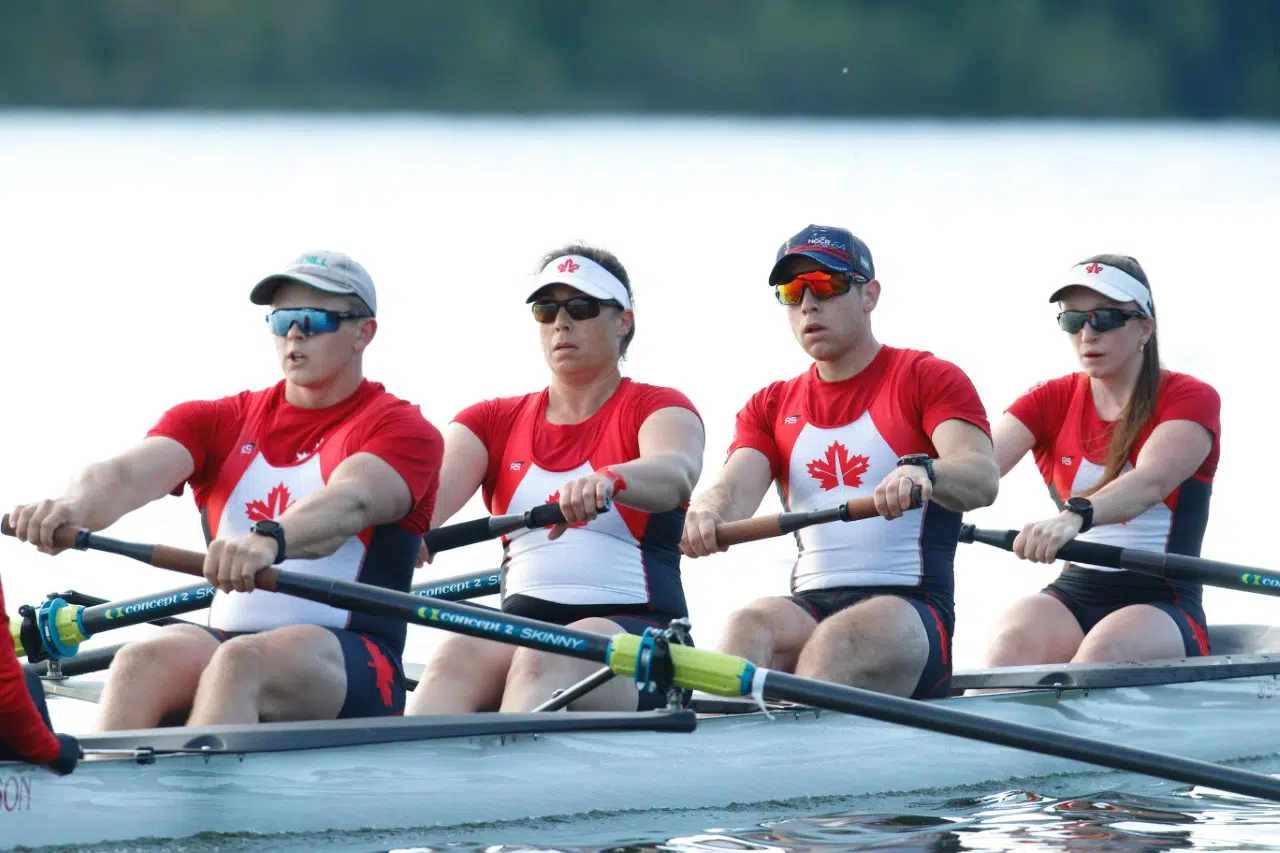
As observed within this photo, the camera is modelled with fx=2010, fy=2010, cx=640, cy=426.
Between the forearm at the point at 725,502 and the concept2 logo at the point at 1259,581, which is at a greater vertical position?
the forearm at the point at 725,502

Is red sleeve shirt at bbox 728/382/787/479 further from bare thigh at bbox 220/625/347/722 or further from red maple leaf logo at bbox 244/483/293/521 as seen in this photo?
bare thigh at bbox 220/625/347/722

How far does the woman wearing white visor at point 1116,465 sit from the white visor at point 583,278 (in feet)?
6.16

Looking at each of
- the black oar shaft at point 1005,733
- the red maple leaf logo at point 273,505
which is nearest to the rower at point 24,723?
the red maple leaf logo at point 273,505

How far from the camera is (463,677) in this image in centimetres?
643

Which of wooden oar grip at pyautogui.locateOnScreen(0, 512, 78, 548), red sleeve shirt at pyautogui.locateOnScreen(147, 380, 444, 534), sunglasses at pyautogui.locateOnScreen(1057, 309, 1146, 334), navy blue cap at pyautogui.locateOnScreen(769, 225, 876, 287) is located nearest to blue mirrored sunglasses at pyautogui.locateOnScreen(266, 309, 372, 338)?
red sleeve shirt at pyautogui.locateOnScreen(147, 380, 444, 534)

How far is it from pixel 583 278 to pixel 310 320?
40.5 inches

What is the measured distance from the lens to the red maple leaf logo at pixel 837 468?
6949mm

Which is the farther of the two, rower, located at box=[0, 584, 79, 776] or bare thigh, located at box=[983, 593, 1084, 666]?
bare thigh, located at box=[983, 593, 1084, 666]

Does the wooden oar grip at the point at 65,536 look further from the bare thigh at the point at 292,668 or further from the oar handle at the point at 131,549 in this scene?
the bare thigh at the point at 292,668

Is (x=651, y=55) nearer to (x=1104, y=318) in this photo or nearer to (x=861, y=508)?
(x=1104, y=318)

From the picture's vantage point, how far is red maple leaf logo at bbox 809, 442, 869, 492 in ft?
22.8

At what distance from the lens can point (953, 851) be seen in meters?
6.34

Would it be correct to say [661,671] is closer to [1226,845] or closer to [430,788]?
[430,788]

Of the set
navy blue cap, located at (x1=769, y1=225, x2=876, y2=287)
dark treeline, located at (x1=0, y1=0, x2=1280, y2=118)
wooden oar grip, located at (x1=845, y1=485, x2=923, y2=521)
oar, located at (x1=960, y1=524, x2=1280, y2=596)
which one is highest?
dark treeline, located at (x1=0, y1=0, x2=1280, y2=118)
